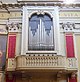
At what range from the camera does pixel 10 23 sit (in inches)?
603

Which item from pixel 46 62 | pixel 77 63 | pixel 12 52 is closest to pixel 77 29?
pixel 77 63

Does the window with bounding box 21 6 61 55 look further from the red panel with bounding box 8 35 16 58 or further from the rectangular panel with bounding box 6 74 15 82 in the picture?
the rectangular panel with bounding box 6 74 15 82

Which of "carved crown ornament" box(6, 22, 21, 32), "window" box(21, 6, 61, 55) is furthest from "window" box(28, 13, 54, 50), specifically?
"carved crown ornament" box(6, 22, 21, 32)

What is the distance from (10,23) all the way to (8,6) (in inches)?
46.1

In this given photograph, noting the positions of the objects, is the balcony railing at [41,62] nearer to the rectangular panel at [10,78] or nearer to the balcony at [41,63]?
the balcony at [41,63]

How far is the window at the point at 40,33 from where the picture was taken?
14.4 meters

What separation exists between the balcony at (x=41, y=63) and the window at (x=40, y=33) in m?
0.86

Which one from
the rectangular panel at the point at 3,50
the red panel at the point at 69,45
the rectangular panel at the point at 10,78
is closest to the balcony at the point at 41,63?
the rectangular panel at the point at 10,78

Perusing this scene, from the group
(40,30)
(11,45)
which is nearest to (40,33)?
(40,30)

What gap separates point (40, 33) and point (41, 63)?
2077 millimetres

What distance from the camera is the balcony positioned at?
1334 cm

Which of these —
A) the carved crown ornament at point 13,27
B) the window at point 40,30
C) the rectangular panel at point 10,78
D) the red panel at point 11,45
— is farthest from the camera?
the carved crown ornament at point 13,27

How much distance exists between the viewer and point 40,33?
583 inches

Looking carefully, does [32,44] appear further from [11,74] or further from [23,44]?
[11,74]
